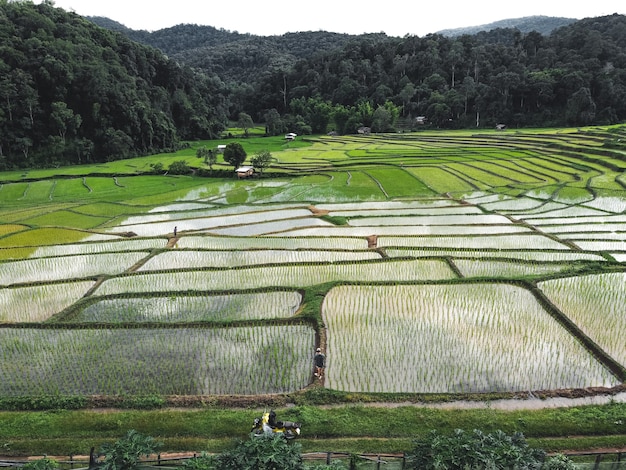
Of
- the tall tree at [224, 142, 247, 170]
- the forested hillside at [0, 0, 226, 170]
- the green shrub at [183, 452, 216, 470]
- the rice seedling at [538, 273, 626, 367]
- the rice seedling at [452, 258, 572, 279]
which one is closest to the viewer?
the green shrub at [183, 452, 216, 470]

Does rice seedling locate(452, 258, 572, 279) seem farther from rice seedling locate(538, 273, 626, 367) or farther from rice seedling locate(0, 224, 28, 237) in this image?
rice seedling locate(0, 224, 28, 237)

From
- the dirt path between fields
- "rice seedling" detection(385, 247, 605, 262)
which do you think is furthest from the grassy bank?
"rice seedling" detection(385, 247, 605, 262)

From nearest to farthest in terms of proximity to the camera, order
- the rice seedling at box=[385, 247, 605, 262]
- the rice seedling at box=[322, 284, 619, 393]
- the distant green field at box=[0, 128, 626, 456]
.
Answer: the rice seedling at box=[322, 284, 619, 393], the distant green field at box=[0, 128, 626, 456], the rice seedling at box=[385, 247, 605, 262]

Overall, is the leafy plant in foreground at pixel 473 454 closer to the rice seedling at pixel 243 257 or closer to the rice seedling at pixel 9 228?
the rice seedling at pixel 243 257

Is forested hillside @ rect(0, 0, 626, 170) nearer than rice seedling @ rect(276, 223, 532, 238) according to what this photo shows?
No

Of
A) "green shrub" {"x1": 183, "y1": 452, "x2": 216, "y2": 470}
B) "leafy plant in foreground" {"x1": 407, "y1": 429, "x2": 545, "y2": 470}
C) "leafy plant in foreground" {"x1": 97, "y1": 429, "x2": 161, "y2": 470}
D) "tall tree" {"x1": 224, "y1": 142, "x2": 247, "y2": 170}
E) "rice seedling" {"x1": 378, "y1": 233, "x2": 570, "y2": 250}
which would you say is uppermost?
"tall tree" {"x1": 224, "y1": 142, "x2": 247, "y2": 170}

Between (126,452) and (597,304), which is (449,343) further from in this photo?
(126,452)

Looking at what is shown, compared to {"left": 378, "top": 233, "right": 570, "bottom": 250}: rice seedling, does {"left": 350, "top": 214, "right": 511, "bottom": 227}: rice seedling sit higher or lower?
higher
